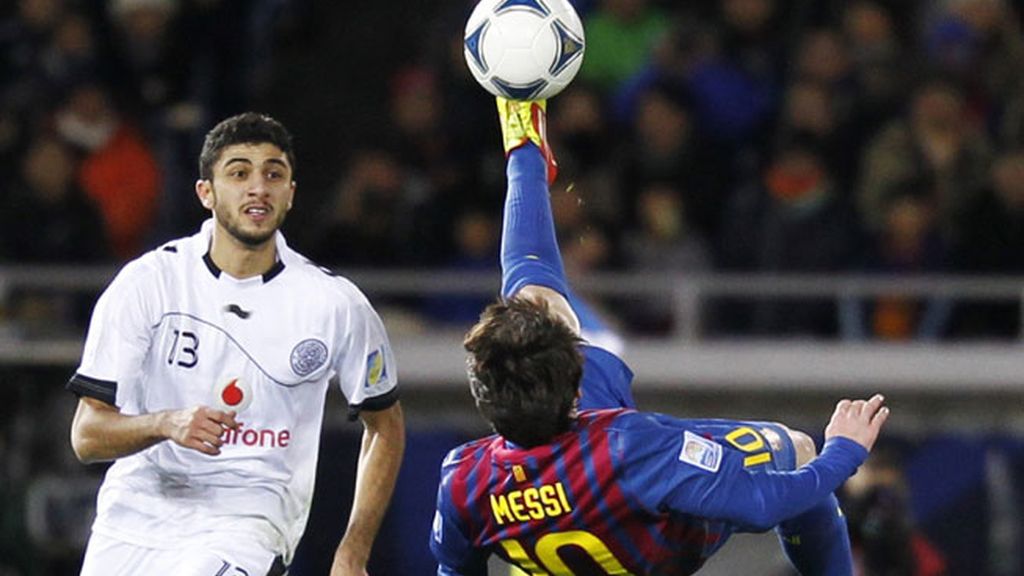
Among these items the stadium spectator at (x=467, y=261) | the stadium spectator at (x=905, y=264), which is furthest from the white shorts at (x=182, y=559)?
the stadium spectator at (x=905, y=264)

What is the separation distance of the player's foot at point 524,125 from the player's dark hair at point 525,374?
4.83ft

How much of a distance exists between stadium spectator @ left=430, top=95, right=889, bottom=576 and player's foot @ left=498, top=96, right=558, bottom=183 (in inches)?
48.1

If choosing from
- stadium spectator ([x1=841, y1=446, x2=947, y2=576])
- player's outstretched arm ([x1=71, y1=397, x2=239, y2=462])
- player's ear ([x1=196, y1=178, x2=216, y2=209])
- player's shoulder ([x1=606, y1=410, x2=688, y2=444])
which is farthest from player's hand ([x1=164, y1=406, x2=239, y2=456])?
stadium spectator ([x1=841, y1=446, x2=947, y2=576])

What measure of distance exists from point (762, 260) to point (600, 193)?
930mm

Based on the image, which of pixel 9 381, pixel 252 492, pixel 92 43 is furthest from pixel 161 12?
pixel 252 492

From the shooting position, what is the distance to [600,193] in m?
11.8

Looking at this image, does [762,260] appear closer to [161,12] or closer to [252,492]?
[161,12]

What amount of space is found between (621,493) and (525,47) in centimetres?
195

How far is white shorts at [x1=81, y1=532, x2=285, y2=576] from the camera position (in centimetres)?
621

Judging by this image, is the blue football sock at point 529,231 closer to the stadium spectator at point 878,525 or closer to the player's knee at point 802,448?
the player's knee at point 802,448

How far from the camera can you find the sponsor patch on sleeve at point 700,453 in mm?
5688

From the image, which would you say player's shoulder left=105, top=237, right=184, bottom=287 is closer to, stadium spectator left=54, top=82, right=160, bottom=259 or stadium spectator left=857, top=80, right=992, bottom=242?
stadium spectator left=54, top=82, right=160, bottom=259

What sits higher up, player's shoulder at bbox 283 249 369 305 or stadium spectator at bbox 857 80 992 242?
stadium spectator at bbox 857 80 992 242

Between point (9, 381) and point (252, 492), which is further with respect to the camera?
point (9, 381)
